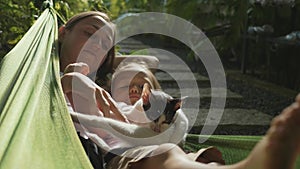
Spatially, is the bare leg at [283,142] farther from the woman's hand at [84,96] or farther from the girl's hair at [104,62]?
the girl's hair at [104,62]

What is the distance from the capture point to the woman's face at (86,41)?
1.22 meters

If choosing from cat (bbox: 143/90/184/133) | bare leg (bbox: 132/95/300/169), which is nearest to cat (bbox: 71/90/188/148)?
cat (bbox: 143/90/184/133)

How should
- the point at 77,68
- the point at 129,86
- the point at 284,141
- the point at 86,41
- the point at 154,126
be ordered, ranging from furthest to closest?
the point at 129,86
the point at 86,41
the point at 77,68
the point at 154,126
the point at 284,141

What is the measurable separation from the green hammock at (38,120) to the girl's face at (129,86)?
0.22 meters

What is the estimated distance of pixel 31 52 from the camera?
1091 mm

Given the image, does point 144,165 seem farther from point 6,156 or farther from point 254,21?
point 254,21

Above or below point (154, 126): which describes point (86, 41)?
above

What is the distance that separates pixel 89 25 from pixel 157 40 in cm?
520

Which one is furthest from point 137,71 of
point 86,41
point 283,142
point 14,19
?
point 283,142

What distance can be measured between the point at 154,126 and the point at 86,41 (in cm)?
38

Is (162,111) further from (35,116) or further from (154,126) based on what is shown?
(35,116)

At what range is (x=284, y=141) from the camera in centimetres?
48

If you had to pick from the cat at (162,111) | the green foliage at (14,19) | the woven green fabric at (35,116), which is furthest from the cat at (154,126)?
the green foliage at (14,19)

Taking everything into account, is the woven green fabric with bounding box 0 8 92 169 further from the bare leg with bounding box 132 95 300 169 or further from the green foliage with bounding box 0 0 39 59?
the green foliage with bounding box 0 0 39 59
